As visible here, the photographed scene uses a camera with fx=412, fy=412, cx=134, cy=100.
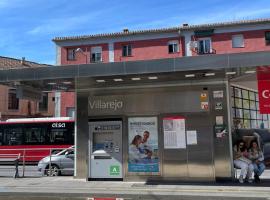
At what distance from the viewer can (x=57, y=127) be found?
26.7 m

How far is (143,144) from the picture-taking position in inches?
552

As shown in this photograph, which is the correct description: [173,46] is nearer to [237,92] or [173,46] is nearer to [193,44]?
[193,44]

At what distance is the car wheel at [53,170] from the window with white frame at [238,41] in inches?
1121

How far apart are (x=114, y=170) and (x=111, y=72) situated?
348 centimetres

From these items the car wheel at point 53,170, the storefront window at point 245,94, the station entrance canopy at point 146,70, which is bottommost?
the car wheel at point 53,170

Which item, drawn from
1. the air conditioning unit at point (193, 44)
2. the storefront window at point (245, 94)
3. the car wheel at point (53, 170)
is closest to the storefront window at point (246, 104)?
the storefront window at point (245, 94)

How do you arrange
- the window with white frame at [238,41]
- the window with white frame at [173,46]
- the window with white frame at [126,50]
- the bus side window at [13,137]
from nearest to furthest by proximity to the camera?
the bus side window at [13,137] < the window with white frame at [238,41] < the window with white frame at [173,46] < the window with white frame at [126,50]

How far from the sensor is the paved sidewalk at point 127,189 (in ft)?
37.0

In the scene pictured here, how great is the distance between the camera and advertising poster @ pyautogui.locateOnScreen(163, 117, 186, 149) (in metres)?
13.7

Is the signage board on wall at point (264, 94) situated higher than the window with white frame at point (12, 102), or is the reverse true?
the window with white frame at point (12, 102)

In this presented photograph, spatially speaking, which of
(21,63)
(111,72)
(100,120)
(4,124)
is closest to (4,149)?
(4,124)

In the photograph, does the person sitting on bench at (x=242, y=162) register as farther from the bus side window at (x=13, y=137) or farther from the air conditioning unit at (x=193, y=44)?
the air conditioning unit at (x=193, y=44)

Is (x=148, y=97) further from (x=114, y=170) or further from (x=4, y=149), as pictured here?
(x=4, y=149)

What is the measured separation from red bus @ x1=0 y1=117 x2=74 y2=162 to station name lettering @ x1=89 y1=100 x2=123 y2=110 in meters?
12.2
